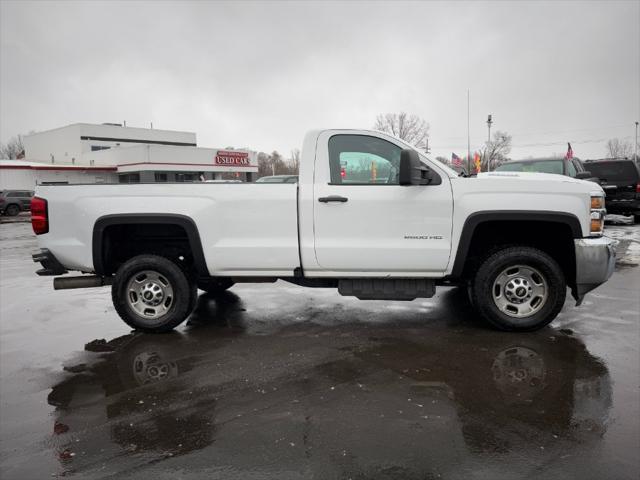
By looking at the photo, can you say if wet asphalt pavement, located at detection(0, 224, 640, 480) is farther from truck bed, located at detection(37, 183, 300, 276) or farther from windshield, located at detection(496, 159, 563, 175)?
windshield, located at detection(496, 159, 563, 175)

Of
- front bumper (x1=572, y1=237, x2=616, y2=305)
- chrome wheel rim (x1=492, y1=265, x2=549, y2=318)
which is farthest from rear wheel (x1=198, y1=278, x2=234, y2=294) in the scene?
front bumper (x1=572, y1=237, x2=616, y2=305)

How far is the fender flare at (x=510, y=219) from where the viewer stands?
4801 mm

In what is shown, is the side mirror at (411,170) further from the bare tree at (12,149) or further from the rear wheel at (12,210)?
the bare tree at (12,149)

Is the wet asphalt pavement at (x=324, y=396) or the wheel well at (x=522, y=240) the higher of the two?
the wheel well at (x=522, y=240)

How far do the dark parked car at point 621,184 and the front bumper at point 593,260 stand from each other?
465 inches

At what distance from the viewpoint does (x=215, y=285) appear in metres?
6.54

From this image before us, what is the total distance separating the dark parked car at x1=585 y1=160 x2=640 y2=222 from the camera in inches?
593

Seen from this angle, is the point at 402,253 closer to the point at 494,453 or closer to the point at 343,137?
the point at 343,137

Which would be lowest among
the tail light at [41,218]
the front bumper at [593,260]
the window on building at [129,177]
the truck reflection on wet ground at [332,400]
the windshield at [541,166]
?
the truck reflection on wet ground at [332,400]

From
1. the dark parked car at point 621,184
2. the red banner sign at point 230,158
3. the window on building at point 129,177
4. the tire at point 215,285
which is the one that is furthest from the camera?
the red banner sign at point 230,158

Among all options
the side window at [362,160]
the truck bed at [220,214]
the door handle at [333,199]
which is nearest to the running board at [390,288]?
the truck bed at [220,214]

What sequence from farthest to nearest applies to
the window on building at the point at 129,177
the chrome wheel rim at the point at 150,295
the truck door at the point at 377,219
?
1. the window on building at the point at 129,177
2. the chrome wheel rim at the point at 150,295
3. the truck door at the point at 377,219

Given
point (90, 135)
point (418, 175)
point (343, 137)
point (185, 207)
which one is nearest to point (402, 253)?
point (418, 175)

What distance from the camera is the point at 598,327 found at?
5.20 meters
